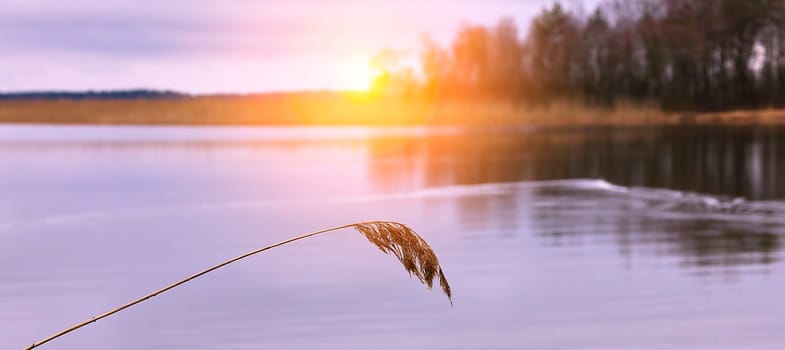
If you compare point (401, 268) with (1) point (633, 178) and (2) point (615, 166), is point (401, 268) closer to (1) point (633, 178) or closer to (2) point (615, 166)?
(1) point (633, 178)

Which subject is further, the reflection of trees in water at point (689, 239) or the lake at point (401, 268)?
the reflection of trees in water at point (689, 239)

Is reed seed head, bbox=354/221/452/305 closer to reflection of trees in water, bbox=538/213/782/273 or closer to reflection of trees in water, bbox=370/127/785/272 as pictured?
reflection of trees in water, bbox=538/213/782/273

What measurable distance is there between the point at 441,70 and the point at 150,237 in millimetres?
62109

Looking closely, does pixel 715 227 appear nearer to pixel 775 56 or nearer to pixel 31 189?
pixel 31 189

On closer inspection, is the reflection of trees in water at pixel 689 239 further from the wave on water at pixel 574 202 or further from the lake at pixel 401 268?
the wave on water at pixel 574 202

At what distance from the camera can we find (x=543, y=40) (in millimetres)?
77500

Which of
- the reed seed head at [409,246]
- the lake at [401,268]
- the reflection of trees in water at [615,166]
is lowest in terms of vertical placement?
the lake at [401,268]

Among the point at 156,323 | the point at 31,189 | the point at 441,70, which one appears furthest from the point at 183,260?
the point at 441,70

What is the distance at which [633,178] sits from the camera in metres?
21.4

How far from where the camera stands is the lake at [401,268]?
672 centimetres

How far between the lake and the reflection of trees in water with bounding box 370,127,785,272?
0.26 feet

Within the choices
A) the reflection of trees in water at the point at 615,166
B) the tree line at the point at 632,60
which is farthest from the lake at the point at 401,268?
the tree line at the point at 632,60

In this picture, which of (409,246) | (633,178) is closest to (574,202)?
(633,178)

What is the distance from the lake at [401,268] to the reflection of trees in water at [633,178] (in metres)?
0.08
